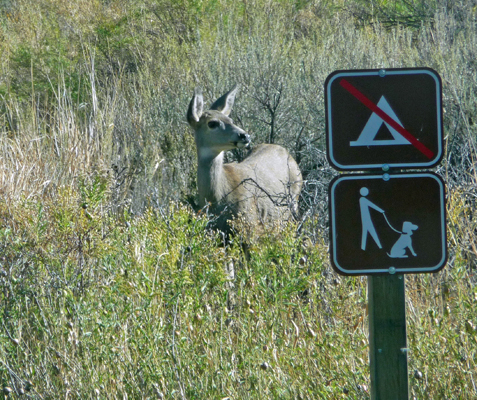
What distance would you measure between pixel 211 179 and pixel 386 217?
467 centimetres

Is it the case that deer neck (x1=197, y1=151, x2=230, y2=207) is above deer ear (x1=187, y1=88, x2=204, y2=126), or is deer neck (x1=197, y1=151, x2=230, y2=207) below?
below

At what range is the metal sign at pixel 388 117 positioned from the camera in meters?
2.39

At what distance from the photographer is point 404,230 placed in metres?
2.38

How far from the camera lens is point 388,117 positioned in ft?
7.89

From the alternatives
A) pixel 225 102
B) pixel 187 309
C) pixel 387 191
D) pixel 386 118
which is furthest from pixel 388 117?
pixel 225 102

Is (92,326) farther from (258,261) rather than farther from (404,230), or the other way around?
(404,230)

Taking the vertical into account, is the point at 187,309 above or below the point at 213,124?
below

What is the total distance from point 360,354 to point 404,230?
122 cm

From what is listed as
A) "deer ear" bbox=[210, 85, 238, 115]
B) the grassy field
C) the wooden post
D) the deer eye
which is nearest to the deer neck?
the deer eye

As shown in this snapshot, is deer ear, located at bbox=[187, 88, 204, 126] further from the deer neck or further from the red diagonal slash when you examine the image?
the red diagonal slash

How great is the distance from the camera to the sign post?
7.79 feet

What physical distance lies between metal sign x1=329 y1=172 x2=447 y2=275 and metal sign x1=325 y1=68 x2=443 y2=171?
0.07m

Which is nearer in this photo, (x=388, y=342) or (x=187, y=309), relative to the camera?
(x=388, y=342)

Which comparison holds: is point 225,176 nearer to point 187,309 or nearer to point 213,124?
point 213,124
